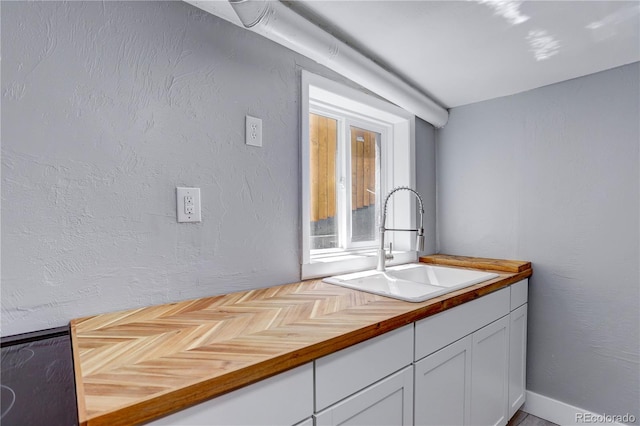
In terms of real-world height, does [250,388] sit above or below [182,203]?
below

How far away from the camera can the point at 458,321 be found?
1.34 meters

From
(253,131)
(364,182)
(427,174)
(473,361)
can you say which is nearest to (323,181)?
(364,182)

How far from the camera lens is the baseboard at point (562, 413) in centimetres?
169

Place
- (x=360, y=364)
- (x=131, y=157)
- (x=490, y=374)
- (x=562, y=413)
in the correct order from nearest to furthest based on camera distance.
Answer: (x=360, y=364), (x=131, y=157), (x=490, y=374), (x=562, y=413)

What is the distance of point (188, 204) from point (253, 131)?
0.40m

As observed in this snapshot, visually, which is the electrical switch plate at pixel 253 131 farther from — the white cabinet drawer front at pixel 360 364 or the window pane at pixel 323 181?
the white cabinet drawer front at pixel 360 364

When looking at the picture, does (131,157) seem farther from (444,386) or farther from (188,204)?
(444,386)

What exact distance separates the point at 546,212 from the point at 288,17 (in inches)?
68.3

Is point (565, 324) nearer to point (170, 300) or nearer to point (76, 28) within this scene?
point (170, 300)

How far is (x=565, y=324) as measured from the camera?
1825 mm

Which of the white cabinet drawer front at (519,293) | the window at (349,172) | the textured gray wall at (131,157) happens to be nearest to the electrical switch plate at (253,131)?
the textured gray wall at (131,157)

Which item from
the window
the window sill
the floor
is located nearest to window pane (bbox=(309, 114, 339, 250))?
the window

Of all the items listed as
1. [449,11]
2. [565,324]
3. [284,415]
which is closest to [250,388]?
[284,415]

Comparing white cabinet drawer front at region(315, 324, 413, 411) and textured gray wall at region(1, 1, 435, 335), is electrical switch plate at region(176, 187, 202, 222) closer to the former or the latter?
textured gray wall at region(1, 1, 435, 335)
